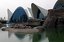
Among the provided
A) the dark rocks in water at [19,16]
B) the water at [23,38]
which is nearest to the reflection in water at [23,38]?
the water at [23,38]

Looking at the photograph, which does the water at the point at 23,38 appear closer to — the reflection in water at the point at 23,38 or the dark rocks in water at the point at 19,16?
the reflection in water at the point at 23,38

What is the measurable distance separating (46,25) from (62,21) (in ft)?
6.78

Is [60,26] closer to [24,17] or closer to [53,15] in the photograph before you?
[53,15]

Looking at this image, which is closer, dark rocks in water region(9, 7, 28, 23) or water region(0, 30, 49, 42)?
water region(0, 30, 49, 42)

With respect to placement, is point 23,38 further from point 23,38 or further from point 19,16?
point 19,16

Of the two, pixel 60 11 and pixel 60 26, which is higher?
pixel 60 11

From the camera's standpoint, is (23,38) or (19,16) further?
(19,16)

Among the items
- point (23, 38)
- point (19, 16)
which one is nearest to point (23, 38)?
point (23, 38)

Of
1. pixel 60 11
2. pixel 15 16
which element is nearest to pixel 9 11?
pixel 15 16

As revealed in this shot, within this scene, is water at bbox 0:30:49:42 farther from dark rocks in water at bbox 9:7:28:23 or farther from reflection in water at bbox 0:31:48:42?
dark rocks in water at bbox 9:7:28:23

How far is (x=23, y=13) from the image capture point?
35.9 metres

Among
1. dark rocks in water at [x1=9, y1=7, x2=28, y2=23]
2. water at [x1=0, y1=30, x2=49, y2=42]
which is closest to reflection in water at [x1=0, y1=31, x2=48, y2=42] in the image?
water at [x1=0, y1=30, x2=49, y2=42]

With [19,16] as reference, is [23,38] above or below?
below

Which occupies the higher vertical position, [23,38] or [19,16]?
[19,16]
